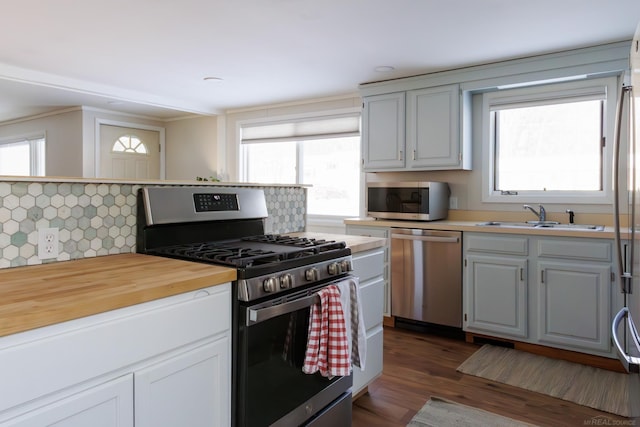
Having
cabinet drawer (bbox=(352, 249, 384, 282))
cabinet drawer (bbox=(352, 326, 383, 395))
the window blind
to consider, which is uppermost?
the window blind

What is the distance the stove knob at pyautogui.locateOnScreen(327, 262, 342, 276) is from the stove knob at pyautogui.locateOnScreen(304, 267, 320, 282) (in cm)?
10

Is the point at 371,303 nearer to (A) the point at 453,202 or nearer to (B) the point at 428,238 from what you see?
(B) the point at 428,238

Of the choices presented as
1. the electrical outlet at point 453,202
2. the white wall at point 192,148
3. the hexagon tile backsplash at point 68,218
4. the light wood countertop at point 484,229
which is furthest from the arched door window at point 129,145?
the hexagon tile backsplash at point 68,218

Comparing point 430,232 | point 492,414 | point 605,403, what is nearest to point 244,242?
point 492,414

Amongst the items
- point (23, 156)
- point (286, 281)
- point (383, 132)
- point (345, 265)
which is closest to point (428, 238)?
point (383, 132)

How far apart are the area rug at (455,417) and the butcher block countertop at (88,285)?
1.39 metres

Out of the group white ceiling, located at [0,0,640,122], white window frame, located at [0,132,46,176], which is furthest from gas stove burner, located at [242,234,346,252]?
white window frame, located at [0,132,46,176]

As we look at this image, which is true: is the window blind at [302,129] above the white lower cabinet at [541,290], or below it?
above

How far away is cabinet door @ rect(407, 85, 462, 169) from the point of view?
3.76m

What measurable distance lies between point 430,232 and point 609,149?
149 cm

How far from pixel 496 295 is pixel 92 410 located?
9.41 ft

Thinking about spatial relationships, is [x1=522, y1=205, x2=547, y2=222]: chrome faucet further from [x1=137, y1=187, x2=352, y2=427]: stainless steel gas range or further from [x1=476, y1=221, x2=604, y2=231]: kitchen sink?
[x1=137, y1=187, x2=352, y2=427]: stainless steel gas range

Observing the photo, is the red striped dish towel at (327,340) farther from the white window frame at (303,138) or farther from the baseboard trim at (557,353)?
the white window frame at (303,138)

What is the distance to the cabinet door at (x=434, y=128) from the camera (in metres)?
3.76
